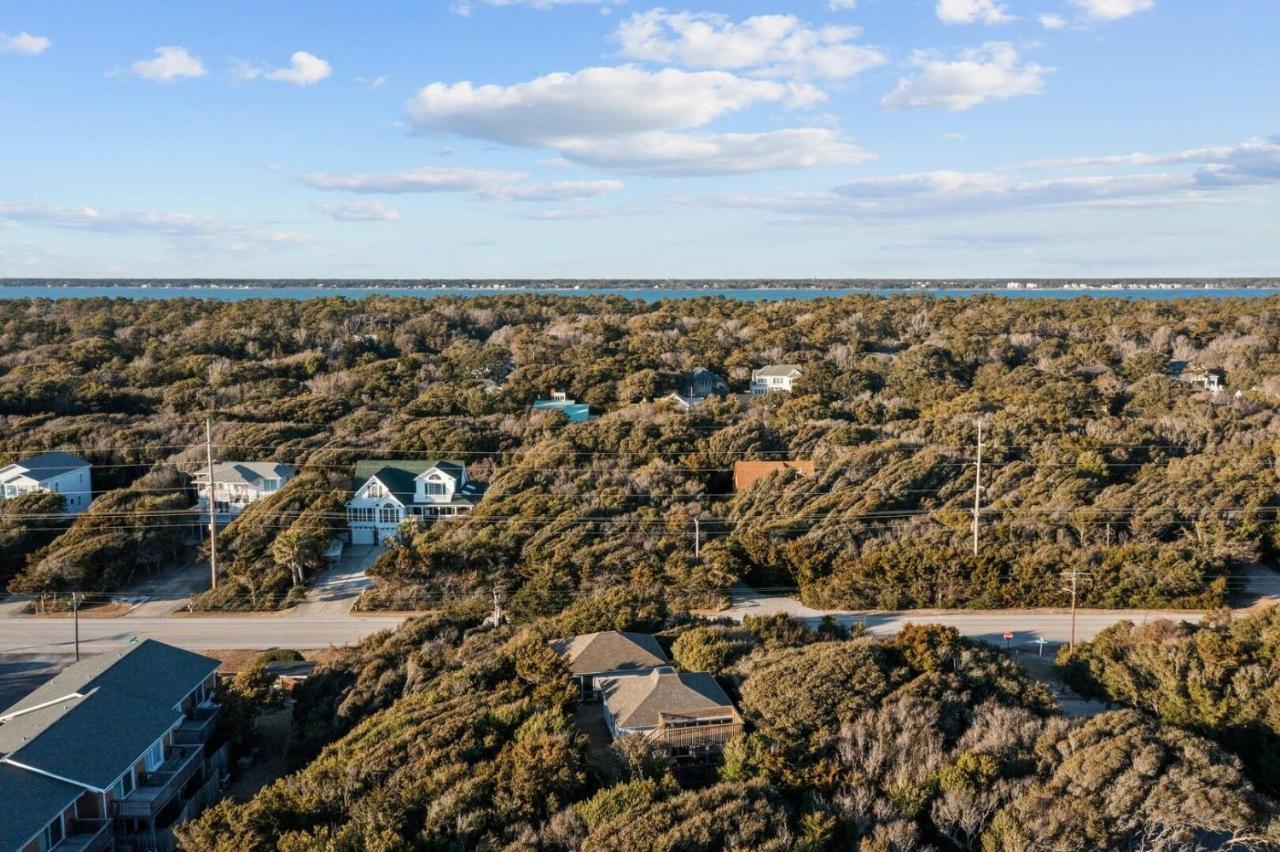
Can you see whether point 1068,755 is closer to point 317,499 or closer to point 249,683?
point 249,683

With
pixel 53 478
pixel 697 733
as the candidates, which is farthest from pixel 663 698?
pixel 53 478

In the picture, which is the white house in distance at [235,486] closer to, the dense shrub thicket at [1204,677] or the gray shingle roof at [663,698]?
the gray shingle roof at [663,698]

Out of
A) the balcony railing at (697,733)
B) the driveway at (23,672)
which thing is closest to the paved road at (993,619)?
the balcony railing at (697,733)

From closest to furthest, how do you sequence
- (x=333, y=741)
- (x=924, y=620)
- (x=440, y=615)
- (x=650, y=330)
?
(x=333, y=741), (x=440, y=615), (x=924, y=620), (x=650, y=330)

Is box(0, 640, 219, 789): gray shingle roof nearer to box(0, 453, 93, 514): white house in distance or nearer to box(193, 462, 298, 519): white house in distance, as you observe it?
box(193, 462, 298, 519): white house in distance

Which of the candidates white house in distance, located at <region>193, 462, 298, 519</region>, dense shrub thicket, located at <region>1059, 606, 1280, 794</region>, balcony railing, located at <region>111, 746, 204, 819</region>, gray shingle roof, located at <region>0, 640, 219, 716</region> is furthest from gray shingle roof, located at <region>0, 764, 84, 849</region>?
white house in distance, located at <region>193, 462, 298, 519</region>

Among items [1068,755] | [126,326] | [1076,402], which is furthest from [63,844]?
[126,326]
